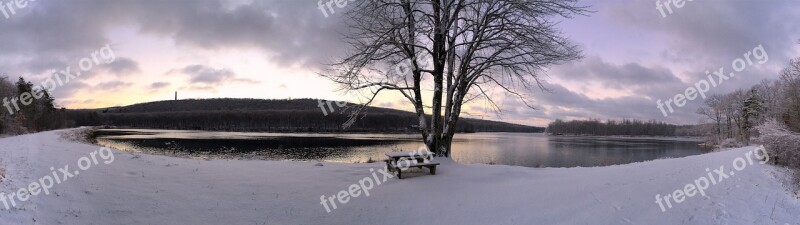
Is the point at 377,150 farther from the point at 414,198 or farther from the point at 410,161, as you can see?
the point at 414,198

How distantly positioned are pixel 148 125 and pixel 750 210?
586ft

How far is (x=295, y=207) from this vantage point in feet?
28.4

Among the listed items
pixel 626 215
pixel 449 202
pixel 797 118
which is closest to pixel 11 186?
pixel 449 202

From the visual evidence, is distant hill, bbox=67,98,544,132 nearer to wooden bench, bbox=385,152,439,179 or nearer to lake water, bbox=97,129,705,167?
lake water, bbox=97,129,705,167

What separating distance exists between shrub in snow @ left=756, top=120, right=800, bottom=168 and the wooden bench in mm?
9582

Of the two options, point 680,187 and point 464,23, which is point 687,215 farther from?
point 464,23

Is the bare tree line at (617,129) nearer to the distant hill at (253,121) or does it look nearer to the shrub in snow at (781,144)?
the distant hill at (253,121)

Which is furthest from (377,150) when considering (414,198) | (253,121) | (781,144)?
(253,121)

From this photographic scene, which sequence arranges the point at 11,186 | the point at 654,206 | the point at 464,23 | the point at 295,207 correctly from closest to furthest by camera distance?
1. the point at 654,206
2. the point at 11,186
3. the point at 295,207
4. the point at 464,23

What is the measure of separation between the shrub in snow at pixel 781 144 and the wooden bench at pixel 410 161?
9582 mm

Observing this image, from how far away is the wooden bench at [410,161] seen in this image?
448 inches

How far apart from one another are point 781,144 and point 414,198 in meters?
10.9

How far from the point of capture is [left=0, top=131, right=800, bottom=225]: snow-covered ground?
6836 millimetres

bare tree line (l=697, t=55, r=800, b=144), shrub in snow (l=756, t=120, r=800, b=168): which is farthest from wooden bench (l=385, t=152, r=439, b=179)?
bare tree line (l=697, t=55, r=800, b=144)
